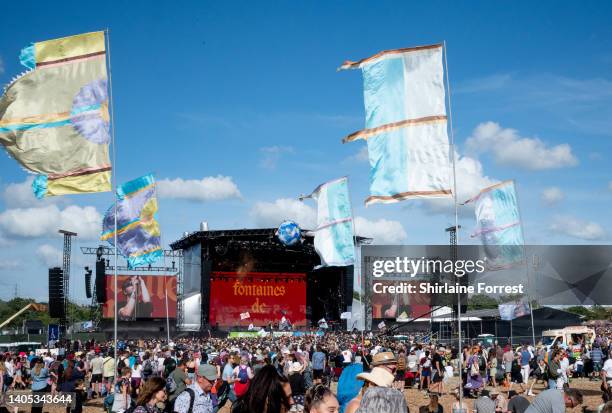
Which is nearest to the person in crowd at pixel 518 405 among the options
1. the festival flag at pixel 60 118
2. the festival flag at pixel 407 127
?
the festival flag at pixel 407 127

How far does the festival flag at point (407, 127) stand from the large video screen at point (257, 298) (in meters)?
46.1

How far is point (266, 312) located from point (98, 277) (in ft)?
92.8

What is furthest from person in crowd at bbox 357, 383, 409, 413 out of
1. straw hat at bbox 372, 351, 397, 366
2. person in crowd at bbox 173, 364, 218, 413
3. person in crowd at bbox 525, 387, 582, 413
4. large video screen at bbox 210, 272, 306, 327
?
large video screen at bbox 210, 272, 306, 327

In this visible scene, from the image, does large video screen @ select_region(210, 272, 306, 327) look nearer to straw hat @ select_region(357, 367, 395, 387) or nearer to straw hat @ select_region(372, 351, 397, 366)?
straw hat @ select_region(372, 351, 397, 366)

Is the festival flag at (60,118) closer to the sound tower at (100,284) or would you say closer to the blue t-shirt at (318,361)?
the blue t-shirt at (318,361)

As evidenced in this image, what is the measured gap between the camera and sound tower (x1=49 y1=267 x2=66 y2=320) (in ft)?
91.7

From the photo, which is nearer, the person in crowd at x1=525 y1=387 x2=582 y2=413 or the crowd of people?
the crowd of people

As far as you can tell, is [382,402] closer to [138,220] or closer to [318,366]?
[138,220]

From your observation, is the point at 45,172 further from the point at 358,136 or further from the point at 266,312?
the point at 266,312

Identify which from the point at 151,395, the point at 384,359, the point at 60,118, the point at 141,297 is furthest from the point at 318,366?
the point at 141,297

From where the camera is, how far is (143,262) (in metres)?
18.4

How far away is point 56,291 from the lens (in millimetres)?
28938

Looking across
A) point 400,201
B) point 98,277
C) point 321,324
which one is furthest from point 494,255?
point 321,324

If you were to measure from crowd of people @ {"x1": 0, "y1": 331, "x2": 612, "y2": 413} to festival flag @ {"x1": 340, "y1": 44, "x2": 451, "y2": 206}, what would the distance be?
2.44m
